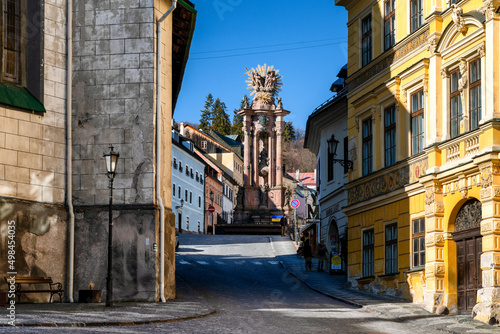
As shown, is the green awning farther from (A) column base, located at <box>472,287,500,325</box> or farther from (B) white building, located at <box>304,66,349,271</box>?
(B) white building, located at <box>304,66,349,271</box>

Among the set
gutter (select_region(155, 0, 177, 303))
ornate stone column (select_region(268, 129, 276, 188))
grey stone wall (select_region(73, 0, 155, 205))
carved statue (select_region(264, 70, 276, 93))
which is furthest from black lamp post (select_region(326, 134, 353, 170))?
carved statue (select_region(264, 70, 276, 93))

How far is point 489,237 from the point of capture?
20078 mm

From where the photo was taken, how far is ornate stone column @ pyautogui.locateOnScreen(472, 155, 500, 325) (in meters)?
19.7

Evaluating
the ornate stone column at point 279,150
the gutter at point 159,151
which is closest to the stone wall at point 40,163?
the gutter at point 159,151

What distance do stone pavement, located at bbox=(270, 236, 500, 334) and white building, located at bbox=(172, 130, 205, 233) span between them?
1946 inches

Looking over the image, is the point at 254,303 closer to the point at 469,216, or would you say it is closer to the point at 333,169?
the point at 469,216

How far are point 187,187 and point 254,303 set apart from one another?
69.5m

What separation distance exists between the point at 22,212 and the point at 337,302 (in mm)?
9560

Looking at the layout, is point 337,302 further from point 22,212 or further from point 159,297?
point 22,212

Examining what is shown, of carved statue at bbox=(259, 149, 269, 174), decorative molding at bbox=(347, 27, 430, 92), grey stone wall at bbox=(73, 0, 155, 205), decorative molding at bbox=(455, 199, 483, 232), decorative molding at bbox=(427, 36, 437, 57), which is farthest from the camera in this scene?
carved statue at bbox=(259, 149, 269, 174)

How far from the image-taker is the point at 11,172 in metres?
22.9

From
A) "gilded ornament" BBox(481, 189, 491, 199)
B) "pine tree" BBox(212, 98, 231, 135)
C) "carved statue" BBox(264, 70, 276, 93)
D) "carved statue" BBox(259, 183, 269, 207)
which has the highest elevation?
"pine tree" BBox(212, 98, 231, 135)

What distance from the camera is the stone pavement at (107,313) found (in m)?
16.6

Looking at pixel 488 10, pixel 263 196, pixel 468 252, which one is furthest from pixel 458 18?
pixel 263 196
